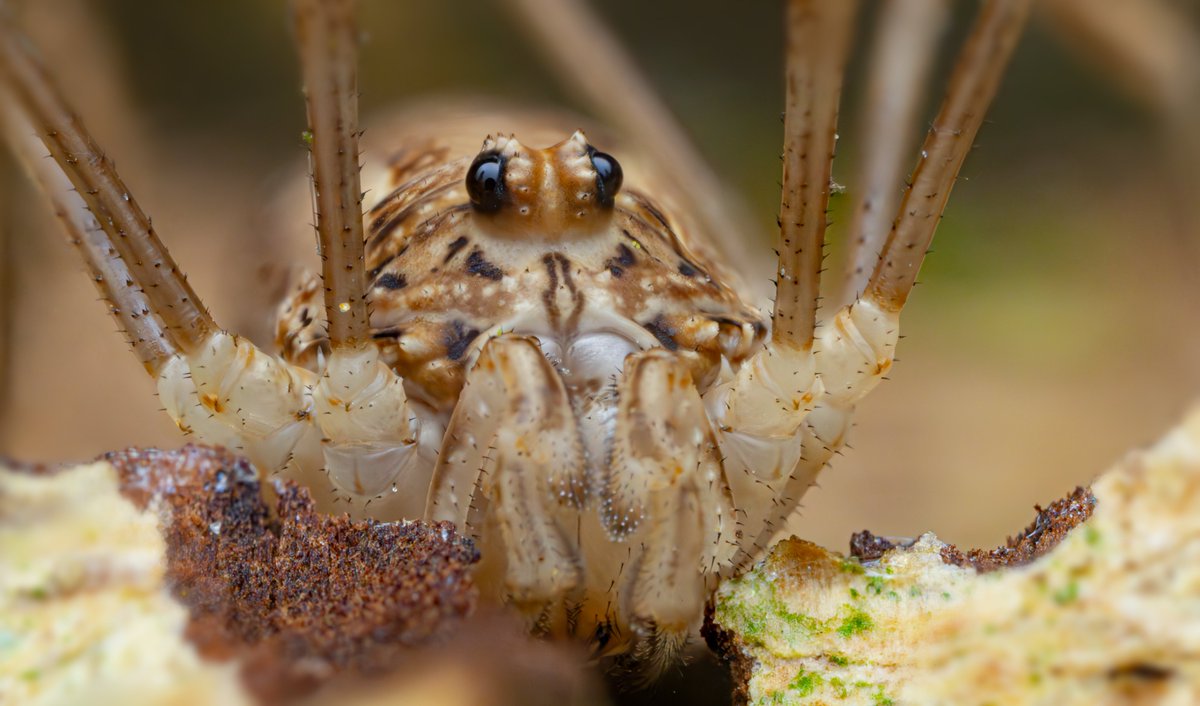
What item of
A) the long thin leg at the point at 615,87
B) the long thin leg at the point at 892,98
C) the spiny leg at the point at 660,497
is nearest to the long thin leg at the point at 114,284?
the spiny leg at the point at 660,497

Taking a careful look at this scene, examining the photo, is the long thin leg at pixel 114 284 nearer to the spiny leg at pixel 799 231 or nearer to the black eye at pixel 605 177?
the black eye at pixel 605 177

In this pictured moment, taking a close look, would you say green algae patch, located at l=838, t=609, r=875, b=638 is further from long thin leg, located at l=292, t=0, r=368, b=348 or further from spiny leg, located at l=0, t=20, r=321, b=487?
spiny leg, located at l=0, t=20, r=321, b=487

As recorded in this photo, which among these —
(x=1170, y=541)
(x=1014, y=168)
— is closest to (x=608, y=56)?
(x=1014, y=168)

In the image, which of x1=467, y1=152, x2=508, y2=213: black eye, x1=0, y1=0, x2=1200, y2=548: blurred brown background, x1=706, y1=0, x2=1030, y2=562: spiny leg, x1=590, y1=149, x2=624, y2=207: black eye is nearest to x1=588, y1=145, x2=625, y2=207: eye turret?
x1=590, y1=149, x2=624, y2=207: black eye

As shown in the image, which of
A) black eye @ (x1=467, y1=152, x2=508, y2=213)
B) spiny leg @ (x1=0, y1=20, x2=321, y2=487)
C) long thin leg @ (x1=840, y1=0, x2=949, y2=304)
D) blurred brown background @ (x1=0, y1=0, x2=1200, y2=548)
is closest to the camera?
spiny leg @ (x1=0, y1=20, x2=321, y2=487)

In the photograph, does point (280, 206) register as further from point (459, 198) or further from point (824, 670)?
point (824, 670)
